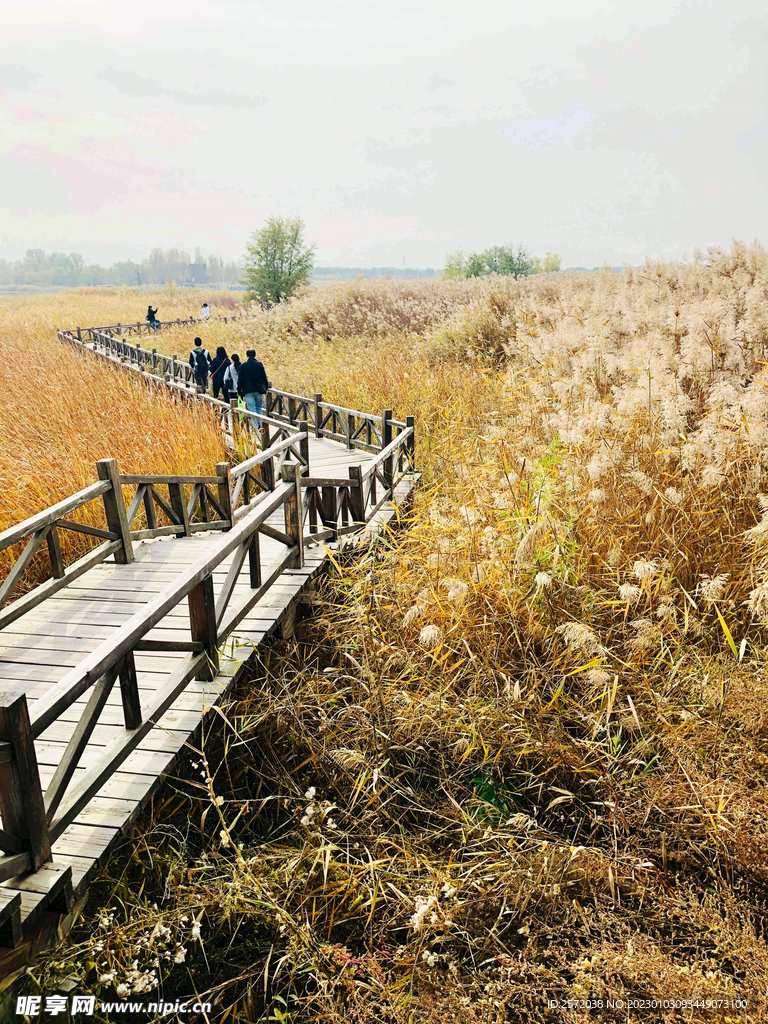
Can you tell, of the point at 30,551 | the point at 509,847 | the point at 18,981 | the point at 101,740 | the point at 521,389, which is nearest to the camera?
the point at 18,981

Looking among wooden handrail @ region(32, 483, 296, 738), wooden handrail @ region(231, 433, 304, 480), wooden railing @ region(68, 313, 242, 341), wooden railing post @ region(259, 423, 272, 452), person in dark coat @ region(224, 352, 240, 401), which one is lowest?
wooden railing post @ region(259, 423, 272, 452)

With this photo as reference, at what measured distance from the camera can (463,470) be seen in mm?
7004

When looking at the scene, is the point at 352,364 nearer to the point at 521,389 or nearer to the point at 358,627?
the point at 521,389

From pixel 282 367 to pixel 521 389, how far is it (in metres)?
11.3

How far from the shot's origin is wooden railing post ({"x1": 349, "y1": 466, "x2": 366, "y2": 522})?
691 centimetres

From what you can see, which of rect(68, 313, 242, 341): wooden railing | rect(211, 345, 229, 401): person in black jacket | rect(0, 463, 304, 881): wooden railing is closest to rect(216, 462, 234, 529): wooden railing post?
rect(0, 463, 304, 881): wooden railing

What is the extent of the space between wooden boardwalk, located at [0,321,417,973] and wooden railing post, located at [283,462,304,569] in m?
0.01

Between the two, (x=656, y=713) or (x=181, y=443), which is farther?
(x=181, y=443)

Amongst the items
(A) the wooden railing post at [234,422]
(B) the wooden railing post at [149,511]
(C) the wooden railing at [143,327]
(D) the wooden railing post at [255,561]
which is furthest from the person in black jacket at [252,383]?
(C) the wooden railing at [143,327]

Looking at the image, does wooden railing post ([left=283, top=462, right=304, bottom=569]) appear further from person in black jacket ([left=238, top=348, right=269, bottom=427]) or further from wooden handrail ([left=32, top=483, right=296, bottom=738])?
person in black jacket ([left=238, top=348, right=269, bottom=427])

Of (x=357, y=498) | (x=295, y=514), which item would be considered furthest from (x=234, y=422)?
(x=295, y=514)

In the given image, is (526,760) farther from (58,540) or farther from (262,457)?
(262,457)

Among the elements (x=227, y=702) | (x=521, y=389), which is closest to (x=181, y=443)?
(x=521, y=389)

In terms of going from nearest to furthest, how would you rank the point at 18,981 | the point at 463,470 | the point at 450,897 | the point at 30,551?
1. the point at 18,981
2. the point at 450,897
3. the point at 30,551
4. the point at 463,470
